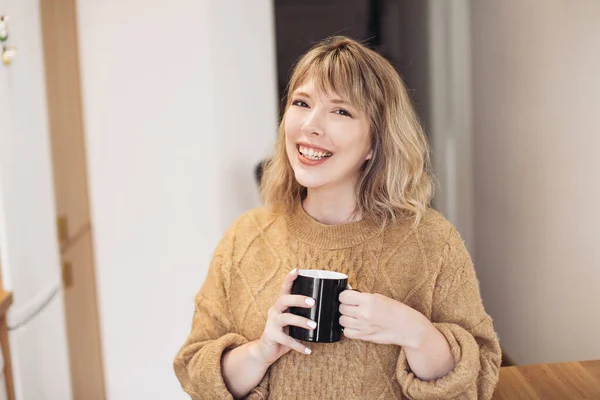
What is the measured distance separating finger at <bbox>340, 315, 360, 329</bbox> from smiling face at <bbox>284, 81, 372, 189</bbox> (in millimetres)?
224

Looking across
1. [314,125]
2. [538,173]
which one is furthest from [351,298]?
[538,173]

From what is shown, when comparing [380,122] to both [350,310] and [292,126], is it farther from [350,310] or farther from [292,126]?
[350,310]

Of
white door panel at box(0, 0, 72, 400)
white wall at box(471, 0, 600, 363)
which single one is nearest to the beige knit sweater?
white door panel at box(0, 0, 72, 400)

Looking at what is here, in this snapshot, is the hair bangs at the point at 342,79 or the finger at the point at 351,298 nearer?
the finger at the point at 351,298

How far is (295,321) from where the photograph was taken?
90 centimetres

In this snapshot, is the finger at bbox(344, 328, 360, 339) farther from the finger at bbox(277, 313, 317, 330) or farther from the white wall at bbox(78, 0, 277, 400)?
the white wall at bbox(78, 0, 277, 400)

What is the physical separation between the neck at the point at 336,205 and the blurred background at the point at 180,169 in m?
0.78

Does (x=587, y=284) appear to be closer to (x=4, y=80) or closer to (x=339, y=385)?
(x=339, y=385)

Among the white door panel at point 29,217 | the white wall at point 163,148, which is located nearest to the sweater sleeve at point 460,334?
the white door panel at point 29,217

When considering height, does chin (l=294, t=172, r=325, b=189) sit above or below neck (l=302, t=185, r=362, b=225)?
above

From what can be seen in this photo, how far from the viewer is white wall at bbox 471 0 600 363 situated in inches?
63.0

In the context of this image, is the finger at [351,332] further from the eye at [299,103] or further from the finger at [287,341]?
the eye at [299,103]

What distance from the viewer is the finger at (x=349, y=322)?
35.5 inches

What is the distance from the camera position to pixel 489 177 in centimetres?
227
